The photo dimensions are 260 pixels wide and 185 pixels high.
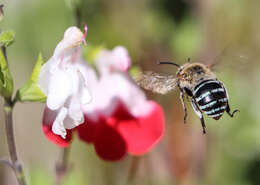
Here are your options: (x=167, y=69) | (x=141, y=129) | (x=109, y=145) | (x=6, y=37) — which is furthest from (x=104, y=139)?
(x=167, y=69)

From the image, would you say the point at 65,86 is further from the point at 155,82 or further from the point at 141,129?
the point at 141,129

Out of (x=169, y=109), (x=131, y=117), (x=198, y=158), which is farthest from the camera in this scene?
(x=169, y=109)

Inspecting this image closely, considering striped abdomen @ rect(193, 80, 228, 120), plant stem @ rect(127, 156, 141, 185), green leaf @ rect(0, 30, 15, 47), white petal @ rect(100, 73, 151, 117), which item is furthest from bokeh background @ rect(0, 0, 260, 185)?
green leaf @ rect(0, 30, 15, 47)

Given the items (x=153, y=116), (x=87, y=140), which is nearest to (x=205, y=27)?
(x=153, y=116)

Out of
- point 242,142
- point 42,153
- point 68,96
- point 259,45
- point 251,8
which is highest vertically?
point 68,96

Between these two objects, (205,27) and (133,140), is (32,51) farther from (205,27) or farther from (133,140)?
(133,140)

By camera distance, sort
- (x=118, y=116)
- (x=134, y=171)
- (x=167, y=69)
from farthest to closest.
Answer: (x=167, y=69) < (x=134, y=171) < (x=118, y=116)
